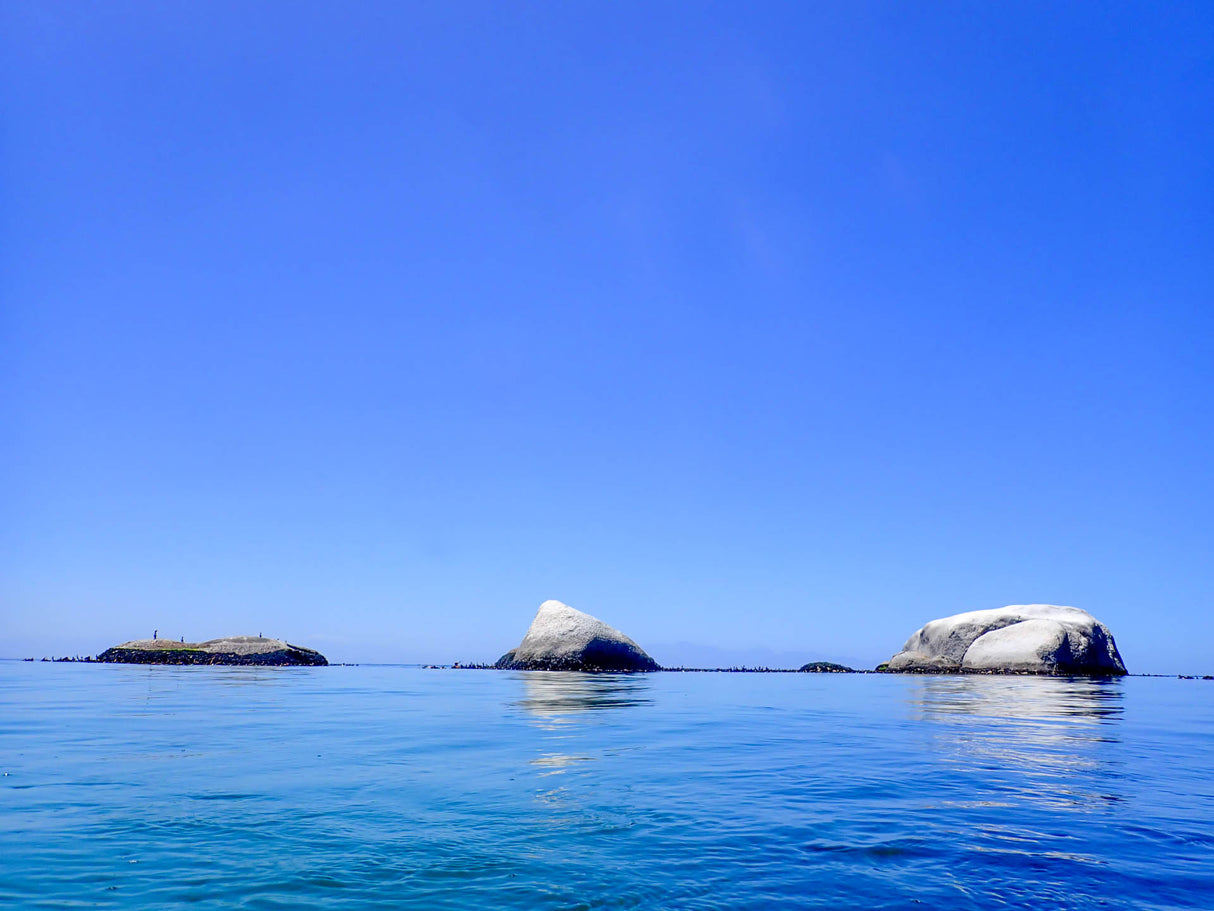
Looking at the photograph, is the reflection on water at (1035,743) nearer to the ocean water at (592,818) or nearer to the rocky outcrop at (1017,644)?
the ocean water at (592,818)

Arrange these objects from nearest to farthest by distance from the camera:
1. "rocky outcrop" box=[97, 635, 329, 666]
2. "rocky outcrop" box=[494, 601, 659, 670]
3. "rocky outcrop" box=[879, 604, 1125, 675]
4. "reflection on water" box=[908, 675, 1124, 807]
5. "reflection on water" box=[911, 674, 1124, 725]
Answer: "reflection on water" box=[908, 675, 1124, 807] → "reflection on water" box=[911, 674, 1124, 725] → "rocky outcrop" box=[879, 604, 1125, 675] → "rocky outcrop" box=[494, 601, 659, 670] → "rocky outcrop" box=[97, 635, 329, 666]

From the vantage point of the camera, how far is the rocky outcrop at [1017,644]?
58719mm

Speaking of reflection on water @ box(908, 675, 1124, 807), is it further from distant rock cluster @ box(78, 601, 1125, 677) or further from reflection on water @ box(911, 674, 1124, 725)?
distant rock cluster @ box(78, 601, 1125, 677)

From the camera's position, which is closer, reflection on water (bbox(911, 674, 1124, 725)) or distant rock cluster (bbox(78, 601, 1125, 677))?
reflection on water (bbox(911, 674, 1124, 725))

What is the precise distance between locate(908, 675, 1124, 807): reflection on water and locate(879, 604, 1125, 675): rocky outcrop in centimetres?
3613

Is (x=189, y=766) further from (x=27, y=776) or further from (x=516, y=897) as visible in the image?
(x=516, y=897)

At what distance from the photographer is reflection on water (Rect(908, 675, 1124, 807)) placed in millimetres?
9789

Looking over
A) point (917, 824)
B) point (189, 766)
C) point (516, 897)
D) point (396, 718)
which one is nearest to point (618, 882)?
point (516, 897)

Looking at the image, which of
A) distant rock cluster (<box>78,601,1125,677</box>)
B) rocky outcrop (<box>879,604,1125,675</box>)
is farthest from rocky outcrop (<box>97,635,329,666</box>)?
rocky outcrop (<box>879,604,1125,675</box>)

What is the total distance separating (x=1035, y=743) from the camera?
47.9 ft

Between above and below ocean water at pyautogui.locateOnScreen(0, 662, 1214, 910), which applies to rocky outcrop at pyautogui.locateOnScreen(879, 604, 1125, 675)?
below

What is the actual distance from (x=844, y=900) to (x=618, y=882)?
176cm

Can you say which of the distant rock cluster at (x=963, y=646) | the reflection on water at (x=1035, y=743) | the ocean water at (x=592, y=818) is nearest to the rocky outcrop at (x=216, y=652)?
the distant rock cluster at (x=963, y=646)

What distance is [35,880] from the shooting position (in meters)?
5.51
